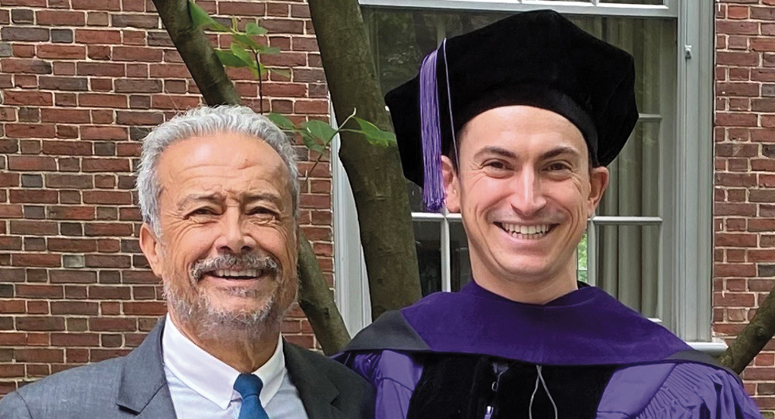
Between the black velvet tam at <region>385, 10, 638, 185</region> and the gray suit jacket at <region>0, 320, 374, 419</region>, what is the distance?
23.2 inches

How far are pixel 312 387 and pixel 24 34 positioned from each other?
3045 millimetres

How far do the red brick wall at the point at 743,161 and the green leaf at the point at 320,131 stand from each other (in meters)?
3.07

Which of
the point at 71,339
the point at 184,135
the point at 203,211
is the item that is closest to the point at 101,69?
the point at 71,339

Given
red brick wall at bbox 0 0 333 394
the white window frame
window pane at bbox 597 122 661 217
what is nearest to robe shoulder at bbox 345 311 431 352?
red brick wall at bbox 0 0 333 394

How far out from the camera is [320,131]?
2254 mm

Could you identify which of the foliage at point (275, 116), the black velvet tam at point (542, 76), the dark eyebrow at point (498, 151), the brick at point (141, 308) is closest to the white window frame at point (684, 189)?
the brick at point (141, 308)

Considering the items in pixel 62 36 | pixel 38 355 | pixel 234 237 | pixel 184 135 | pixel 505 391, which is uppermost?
pixel 62 36

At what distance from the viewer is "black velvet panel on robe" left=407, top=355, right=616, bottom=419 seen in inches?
66.4

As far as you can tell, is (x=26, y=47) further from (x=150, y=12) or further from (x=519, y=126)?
(x=519, y=126)

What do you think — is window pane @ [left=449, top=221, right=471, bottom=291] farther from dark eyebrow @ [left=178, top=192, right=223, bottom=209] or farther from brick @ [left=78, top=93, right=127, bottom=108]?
dark eyebrow @ [left=178, top=192, right=223, bottom=209]

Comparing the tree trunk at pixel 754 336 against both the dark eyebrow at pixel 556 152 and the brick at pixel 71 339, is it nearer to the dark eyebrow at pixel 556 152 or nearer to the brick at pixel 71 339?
the dark eyebrow at pixel 556 152

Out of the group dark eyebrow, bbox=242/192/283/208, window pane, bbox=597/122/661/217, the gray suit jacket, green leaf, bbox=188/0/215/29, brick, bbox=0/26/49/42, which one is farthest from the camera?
window pane, bbox=597/122/661/217

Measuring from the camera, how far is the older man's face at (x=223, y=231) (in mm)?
1681

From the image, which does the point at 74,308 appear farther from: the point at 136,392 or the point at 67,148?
the point at 136,392
